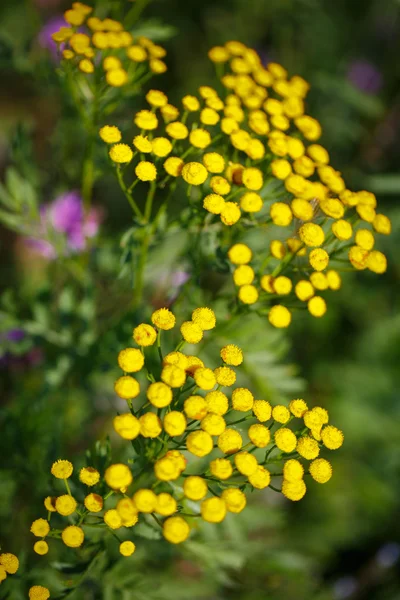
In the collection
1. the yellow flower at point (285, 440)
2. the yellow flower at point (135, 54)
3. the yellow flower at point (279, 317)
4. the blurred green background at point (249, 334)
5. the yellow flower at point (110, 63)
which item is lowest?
the blurred green background at point (249, 334)

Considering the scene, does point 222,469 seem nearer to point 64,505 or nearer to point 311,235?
point 64,505

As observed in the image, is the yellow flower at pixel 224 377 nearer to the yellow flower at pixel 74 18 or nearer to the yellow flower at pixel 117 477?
the yellow flower at pixel 117 477

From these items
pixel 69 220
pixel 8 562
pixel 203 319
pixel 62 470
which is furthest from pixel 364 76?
pixel 8 562

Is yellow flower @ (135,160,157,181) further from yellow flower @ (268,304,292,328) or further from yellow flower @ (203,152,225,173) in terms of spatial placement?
yellow flower @ (268,304,292,328)

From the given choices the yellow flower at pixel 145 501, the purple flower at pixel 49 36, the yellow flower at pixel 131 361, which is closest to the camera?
the yellow flower at pixel 145 501

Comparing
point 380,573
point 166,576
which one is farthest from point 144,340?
point 380,573

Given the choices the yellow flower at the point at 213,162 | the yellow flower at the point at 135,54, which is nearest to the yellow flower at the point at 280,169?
the yellow flower at the point at 213,162

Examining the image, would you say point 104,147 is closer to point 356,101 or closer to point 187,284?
point 187,284
